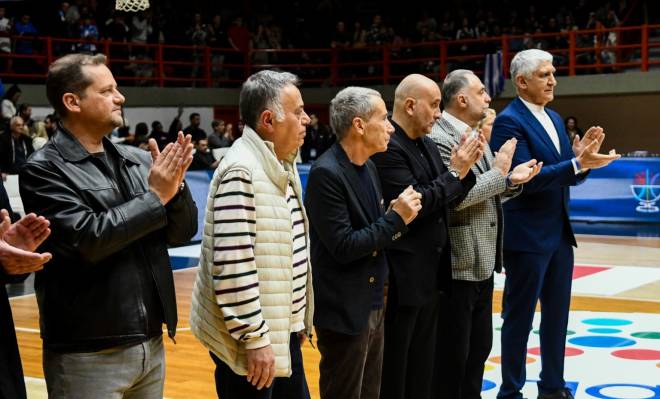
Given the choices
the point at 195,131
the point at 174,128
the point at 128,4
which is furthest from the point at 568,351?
the point at 174,128

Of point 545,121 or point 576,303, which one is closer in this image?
point 545,121

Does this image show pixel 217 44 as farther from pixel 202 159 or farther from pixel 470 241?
pixel 470 241

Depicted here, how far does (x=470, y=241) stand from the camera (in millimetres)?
4496

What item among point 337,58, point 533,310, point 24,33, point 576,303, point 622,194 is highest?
point 24,33

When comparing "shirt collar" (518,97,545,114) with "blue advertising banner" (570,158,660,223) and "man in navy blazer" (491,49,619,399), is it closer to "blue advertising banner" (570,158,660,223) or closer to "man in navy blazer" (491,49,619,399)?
"man in navy blazer" (491,49,619,399)

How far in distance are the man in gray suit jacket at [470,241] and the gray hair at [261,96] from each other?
1.28 m

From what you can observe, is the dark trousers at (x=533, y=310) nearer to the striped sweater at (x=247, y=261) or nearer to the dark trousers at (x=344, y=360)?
the dark trousers at (x=344, y=360)

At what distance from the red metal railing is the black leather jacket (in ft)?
49.6

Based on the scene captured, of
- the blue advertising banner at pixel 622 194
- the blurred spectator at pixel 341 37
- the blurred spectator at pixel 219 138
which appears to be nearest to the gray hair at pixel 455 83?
the blue advertising banner at pixel 622 194

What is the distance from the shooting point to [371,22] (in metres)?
24.9

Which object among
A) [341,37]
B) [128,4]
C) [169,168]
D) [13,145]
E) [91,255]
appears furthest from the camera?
[341,37]

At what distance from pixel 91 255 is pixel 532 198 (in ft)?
9.26

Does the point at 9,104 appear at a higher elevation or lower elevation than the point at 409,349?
higher

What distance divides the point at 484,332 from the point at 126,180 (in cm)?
222
